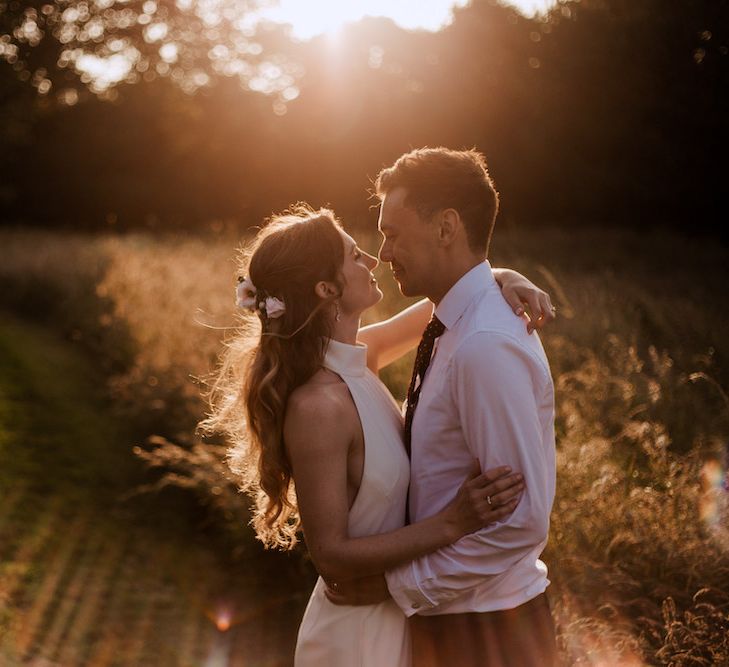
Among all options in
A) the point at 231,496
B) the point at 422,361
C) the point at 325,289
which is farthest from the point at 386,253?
the point at 231,496

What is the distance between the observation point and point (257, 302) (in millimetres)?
2686

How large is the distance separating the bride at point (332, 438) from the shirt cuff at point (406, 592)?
68 mm

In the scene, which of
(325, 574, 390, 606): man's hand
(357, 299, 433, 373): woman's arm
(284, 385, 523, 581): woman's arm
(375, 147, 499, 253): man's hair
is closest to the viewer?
(284, 385, 523, 581): woman's arm

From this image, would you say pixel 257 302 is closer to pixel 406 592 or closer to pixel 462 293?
pixel 462 293

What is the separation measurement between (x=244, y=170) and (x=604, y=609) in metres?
27.6

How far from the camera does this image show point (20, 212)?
3281cm

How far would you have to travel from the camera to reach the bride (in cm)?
232

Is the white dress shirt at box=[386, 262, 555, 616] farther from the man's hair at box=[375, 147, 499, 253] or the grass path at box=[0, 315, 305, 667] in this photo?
the grass path at box=[0, 315, 305, 667]

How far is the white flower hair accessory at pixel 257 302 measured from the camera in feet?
8.56

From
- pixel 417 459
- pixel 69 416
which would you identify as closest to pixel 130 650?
pixel 417 459

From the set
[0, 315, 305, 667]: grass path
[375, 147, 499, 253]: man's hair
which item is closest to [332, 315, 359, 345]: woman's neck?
[375, 147, 499, 253]: man's hair

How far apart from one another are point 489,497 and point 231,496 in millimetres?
3684

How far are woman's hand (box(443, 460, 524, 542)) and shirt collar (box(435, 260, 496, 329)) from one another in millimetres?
522

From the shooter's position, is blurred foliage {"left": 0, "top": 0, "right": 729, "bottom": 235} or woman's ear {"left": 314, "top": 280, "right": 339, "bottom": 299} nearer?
woman's ear {"left": 314, "top": 280, "right": 339, "bottom": 299}
